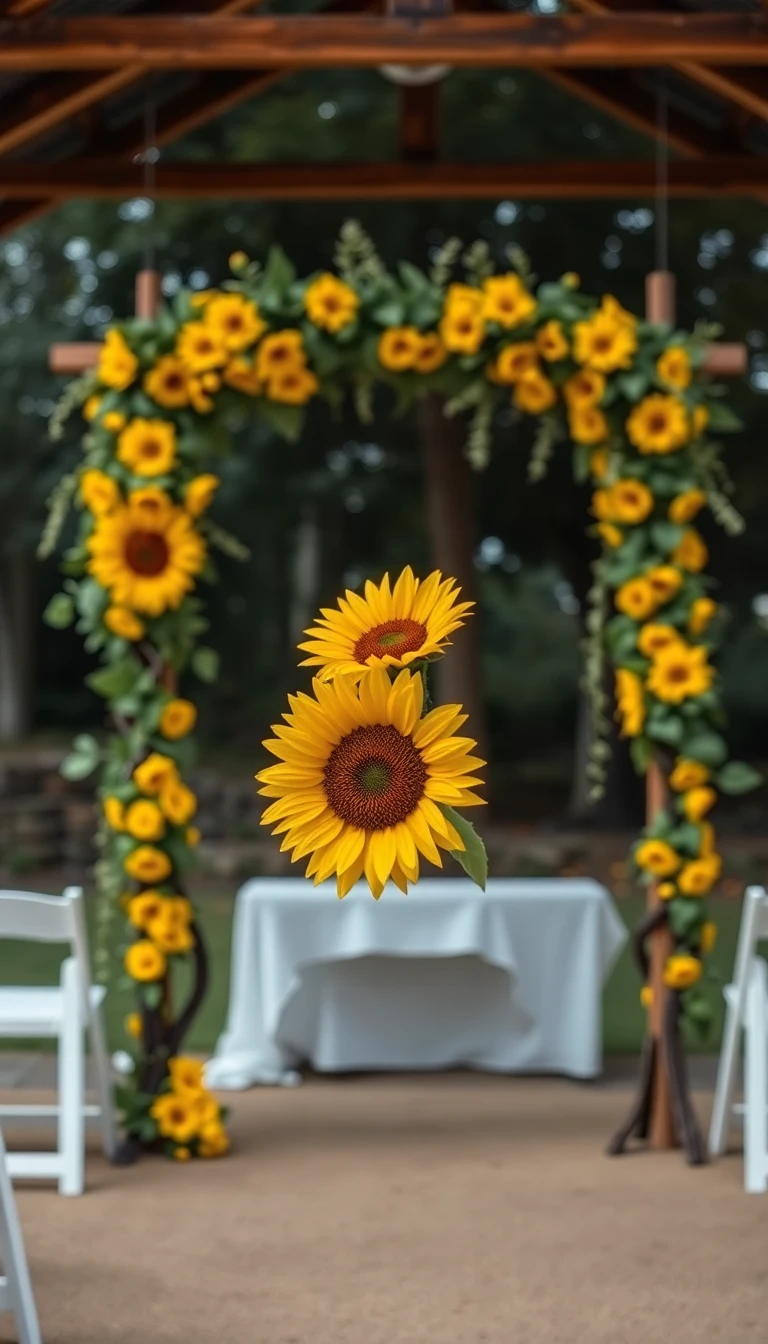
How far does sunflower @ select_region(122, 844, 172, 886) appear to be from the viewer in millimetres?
4426

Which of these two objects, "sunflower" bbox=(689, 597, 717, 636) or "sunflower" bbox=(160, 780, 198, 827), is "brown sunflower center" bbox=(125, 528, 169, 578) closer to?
"sunflower" bbox=(160, 780, 198, 827)

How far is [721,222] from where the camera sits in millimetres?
9180

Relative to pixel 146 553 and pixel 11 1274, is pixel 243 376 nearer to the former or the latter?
pixel 146 553

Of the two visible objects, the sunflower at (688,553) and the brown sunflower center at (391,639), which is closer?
the brown sunflower center at (391,639)

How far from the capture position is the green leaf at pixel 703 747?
4.48 m

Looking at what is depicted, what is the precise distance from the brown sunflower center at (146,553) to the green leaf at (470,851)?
3427 mm

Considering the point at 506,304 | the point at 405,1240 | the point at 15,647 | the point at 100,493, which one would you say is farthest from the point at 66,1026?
the point at 15,647

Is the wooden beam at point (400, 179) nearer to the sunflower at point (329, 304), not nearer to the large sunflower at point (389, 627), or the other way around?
the sunflower at point (329, 304)

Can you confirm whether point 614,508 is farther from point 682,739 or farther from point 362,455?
point 362,455

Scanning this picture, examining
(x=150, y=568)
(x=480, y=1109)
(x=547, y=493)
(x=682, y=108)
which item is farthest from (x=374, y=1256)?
(x=547, y=493)

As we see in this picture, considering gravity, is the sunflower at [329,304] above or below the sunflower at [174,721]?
above

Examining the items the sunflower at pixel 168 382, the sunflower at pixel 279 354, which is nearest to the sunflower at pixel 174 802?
the sunflower at pixel 168 382

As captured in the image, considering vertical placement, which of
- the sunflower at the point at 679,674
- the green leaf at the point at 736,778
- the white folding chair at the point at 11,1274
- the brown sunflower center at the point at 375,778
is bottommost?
the white folding chair at the point at 11,1274

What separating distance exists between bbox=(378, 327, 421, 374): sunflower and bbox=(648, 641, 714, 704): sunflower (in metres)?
1.05
